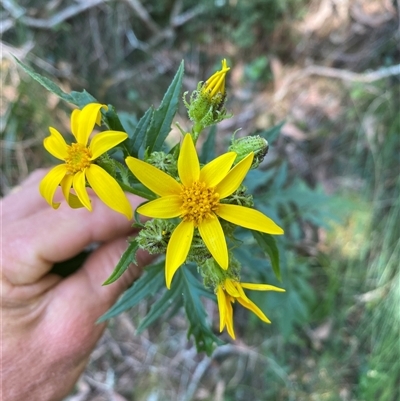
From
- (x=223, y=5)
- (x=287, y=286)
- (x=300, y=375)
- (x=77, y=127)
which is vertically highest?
(x=223, y=5)

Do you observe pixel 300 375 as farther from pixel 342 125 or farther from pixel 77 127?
pixel 77 127

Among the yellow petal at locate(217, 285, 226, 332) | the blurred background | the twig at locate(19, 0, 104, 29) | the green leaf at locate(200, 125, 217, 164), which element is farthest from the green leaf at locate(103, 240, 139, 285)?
the twig at locate(19, 0, 104, 29)

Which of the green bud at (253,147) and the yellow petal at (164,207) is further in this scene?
the green bud at (253,147)

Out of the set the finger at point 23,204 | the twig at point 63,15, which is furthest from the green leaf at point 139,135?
the twig at point 63,15

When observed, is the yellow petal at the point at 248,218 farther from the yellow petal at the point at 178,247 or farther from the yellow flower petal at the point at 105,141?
the yellow flower petal at the point at 105,141

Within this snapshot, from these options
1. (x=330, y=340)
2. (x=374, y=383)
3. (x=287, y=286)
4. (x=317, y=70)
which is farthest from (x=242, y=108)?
(x=374, y=383)

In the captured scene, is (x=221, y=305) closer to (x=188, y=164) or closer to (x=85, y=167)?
(x=188, y=164)
